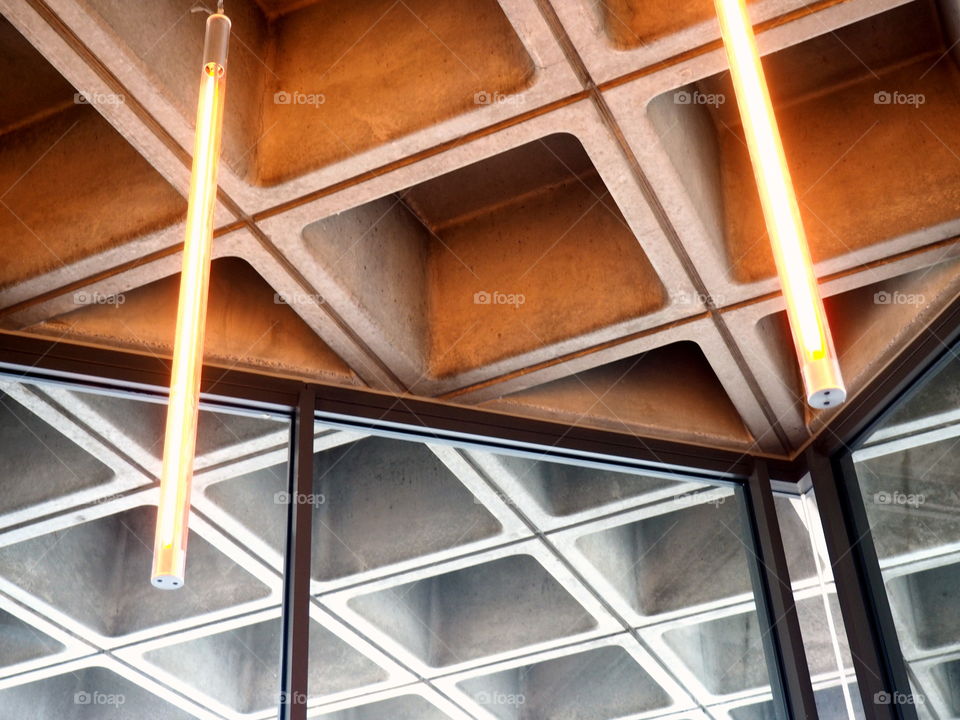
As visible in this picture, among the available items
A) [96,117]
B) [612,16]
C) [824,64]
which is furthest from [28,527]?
[824,64]

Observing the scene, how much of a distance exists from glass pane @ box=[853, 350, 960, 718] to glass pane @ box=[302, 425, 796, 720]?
47 cm

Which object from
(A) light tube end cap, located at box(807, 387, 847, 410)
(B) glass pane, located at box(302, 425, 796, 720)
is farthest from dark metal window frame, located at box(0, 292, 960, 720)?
(A) light tube end cap, located at box(807, 387, 847, 410)

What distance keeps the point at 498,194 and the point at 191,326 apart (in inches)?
90.5

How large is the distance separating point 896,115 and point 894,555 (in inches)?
62.7

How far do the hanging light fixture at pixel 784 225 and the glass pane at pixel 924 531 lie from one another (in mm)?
2324

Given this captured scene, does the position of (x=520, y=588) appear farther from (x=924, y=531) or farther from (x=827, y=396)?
(x=827, y=396)

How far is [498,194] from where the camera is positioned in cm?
457

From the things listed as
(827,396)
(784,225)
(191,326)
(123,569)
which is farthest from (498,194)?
(827,396)

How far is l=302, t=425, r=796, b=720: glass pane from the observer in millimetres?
4055

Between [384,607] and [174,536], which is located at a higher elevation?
[384,607]

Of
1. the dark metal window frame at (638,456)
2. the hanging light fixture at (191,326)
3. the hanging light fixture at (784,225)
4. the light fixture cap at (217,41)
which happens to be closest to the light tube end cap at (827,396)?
the hanging light fixture at (784,225)

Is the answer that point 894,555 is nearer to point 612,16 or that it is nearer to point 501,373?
point 501,373

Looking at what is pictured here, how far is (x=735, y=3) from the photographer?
2123 mm

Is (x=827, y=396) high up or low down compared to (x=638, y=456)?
down
